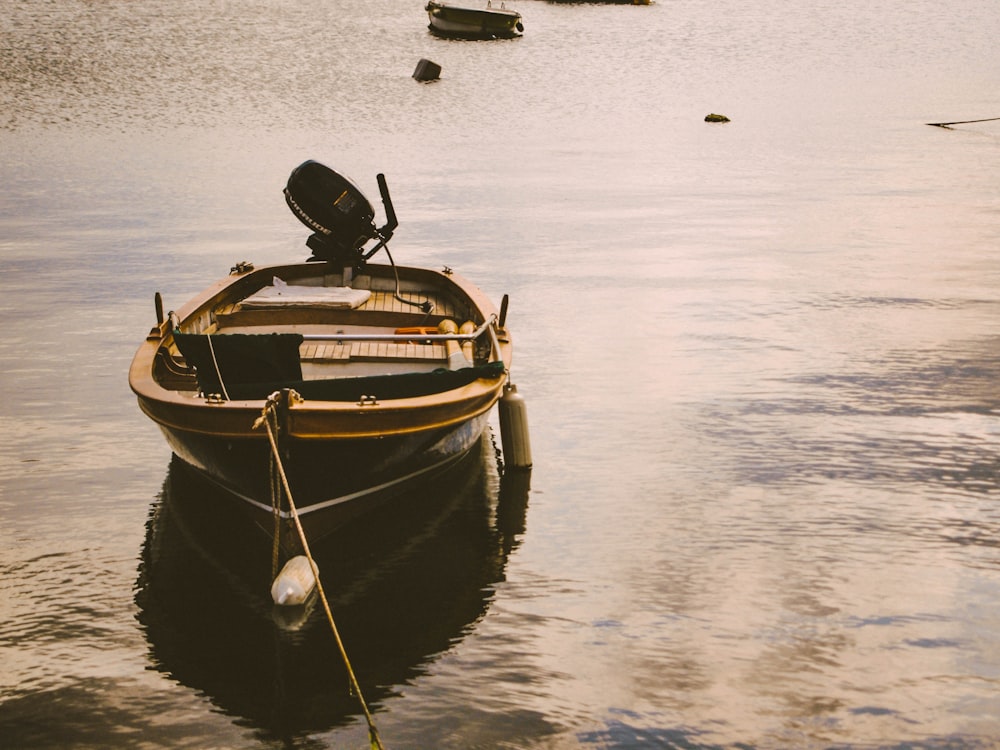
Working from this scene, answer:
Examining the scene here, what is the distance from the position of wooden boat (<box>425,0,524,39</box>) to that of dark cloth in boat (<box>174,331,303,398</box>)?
70228 millimetres

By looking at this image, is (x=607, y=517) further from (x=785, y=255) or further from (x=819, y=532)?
(x=785, y=255)

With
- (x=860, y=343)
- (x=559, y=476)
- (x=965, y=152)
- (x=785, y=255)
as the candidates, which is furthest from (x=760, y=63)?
(x=559, y=476)

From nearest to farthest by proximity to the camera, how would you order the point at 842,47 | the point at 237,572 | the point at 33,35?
the point at 237,572 → the point at 33,35 → the point at 842,47

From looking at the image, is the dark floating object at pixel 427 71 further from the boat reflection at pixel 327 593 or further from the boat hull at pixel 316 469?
the boat hull at pixel 316 469

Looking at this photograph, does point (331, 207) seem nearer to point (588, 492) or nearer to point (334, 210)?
point (334, 210)

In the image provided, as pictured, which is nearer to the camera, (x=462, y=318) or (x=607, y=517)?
(x=607, y=517)

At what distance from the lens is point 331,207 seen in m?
14.3

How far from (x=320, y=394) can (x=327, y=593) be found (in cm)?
151

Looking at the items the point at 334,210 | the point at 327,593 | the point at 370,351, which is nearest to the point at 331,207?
the point at 334,210

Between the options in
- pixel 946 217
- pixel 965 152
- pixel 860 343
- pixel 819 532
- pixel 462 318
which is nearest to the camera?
pixel 819 532

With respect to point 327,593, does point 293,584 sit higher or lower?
higher

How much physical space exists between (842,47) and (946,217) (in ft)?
204

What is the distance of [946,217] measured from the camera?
26906 mm

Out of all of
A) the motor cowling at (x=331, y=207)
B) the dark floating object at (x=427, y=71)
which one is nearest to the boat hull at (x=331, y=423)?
the motor cowling at (x=331, y=207)
